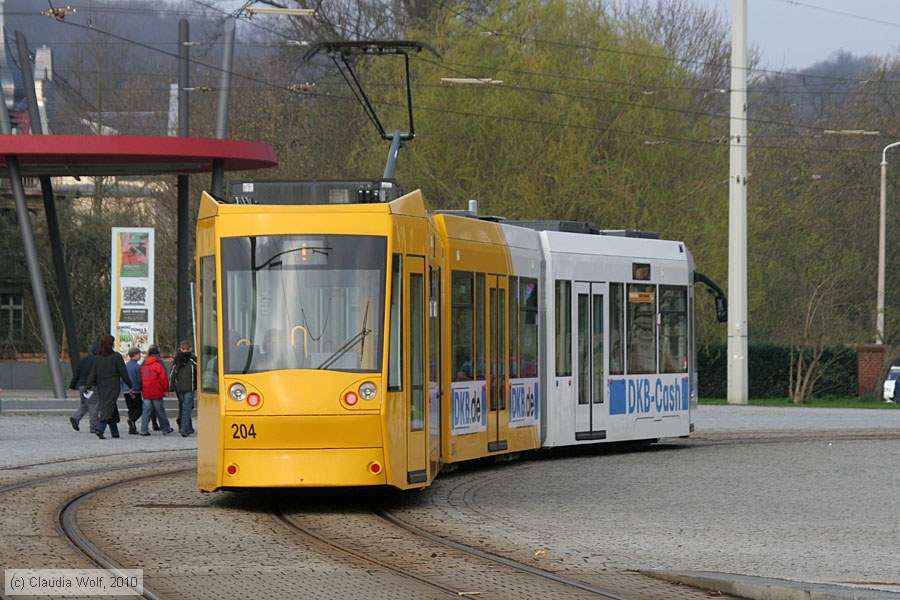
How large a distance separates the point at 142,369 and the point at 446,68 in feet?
64.0

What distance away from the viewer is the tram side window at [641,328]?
22.3m

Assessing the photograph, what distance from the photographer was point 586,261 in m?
21.4

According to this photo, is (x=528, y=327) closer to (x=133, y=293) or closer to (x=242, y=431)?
(x=242, y=431)

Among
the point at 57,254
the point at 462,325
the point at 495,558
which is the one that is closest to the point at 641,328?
the point at 462,325

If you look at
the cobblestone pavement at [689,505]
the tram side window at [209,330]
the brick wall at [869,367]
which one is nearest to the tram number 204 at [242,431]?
the tram side window at [209,330]

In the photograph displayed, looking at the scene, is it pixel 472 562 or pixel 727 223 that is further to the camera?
pixel 727 223

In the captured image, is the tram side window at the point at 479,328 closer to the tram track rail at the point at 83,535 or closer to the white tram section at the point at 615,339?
the white tram section at the point at 615,339

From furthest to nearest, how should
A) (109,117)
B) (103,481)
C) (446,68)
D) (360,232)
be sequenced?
(109,117) → (446,68) → (103,481) → (360,232)

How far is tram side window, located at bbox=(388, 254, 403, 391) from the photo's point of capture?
14.1m

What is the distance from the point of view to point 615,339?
21.9 meters

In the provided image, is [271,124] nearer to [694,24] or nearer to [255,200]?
[694,24]

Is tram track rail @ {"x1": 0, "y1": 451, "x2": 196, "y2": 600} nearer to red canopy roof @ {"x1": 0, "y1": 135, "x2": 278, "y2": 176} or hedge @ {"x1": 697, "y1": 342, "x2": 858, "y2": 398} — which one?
red canopy roof @ {"x1": 0, "y1": 135, "x2": 278, "y2": 176}

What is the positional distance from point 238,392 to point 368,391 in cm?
108

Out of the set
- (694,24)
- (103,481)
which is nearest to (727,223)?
(694,24)
